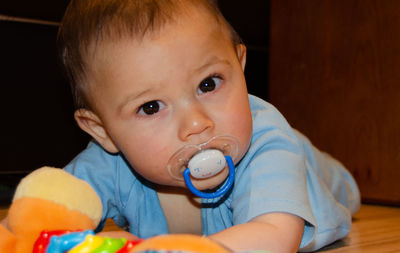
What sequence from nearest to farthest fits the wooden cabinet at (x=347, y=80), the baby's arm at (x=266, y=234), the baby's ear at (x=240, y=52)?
the baby's arm at (x=266, y=234), the baby's ear at (x=240, y=52), the wooden cabinet at (x=347, y=80)

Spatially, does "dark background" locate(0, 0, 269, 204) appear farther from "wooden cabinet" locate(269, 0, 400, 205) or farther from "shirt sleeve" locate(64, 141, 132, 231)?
"wooden cabinet" locate(269, 0, 400, 205)

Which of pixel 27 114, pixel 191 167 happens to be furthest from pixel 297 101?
pixel 191 167

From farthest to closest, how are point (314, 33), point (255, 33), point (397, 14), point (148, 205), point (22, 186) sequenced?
point (255, 33) → point (314, 33) → point (397, 14) → point (148, 205) → point (22, 186)

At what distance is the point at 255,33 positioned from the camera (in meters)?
1.70

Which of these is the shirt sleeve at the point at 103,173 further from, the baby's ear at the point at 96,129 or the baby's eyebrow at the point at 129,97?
the baby's eyebrow at the point at 129,97

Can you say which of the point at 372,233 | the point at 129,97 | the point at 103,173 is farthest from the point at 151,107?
the point at 372,233

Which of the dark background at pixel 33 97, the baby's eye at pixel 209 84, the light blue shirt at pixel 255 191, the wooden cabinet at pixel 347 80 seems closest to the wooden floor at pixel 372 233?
the light blue shirt at pixel 255 191

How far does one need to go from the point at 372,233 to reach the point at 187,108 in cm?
52

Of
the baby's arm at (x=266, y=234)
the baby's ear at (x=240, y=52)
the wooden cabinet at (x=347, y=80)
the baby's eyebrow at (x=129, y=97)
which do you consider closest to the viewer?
the baby's arm at (x=266, y=234)

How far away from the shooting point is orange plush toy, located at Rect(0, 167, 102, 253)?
56 cm

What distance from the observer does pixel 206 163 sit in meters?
0.62

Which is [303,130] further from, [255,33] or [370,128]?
[255,33]

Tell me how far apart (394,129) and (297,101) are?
14.0 inches

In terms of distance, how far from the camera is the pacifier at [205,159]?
623mm
